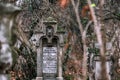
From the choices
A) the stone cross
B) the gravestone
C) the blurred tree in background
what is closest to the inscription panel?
the gravestone

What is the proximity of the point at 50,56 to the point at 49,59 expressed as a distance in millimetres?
127

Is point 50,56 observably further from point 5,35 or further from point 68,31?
point 5,35

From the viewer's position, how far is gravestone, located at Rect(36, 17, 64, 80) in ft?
51.7

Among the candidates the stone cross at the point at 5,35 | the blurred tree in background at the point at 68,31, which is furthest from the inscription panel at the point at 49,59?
the stone cross at the point at 5,35

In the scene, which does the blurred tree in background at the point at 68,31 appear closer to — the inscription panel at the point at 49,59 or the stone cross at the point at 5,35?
the inscription panel at the point at 49,59

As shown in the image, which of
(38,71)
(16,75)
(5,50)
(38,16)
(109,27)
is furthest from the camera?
(38,16)

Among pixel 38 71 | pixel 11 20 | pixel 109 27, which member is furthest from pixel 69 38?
pixel 11 20

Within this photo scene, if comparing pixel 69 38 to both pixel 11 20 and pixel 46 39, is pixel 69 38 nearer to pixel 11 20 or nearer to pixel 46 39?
pixel 46 39

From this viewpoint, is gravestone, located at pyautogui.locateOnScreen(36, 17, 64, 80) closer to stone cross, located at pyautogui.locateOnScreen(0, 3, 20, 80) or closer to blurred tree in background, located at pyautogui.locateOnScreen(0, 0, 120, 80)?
blurred tree in background, located at pyautogui.locateOnScreen(0, 0, 120, 80)

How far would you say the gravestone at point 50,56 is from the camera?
1577 cm

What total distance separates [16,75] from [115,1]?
17.9 feet

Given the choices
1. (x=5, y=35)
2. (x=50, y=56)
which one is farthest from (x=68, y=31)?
(x=5, y=35)

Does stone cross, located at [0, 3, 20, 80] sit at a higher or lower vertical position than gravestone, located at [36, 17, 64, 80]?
higher

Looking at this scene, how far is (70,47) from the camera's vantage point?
18.2m
